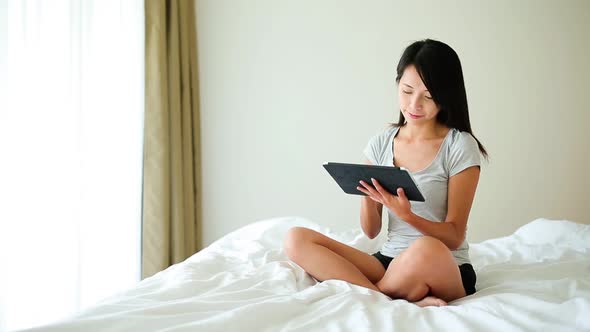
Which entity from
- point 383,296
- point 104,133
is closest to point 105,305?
point 383,296

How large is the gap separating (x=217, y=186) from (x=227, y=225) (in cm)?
24

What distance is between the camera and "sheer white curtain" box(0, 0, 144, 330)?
6.84ft

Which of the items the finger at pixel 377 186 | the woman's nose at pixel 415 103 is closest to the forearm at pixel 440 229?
the finger at pixel 377 186

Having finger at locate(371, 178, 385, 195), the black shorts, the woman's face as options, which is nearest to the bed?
the black shorts

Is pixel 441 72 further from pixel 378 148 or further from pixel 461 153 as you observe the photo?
pixel 378 148

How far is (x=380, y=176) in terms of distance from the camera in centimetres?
145

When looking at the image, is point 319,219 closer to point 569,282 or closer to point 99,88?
point 99,88

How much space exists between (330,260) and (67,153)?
1.35 m

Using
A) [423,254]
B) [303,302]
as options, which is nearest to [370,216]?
[423,254]

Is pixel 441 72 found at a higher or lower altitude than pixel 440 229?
higher

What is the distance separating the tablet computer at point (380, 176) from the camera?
54.9 inches

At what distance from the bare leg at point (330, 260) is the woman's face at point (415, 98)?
1.43ft

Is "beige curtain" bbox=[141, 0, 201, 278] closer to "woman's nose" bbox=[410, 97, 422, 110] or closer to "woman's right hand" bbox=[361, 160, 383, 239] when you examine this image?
"woman's right hand" bbox=[361, 160, 383, 239]

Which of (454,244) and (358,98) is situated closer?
(454,244)
